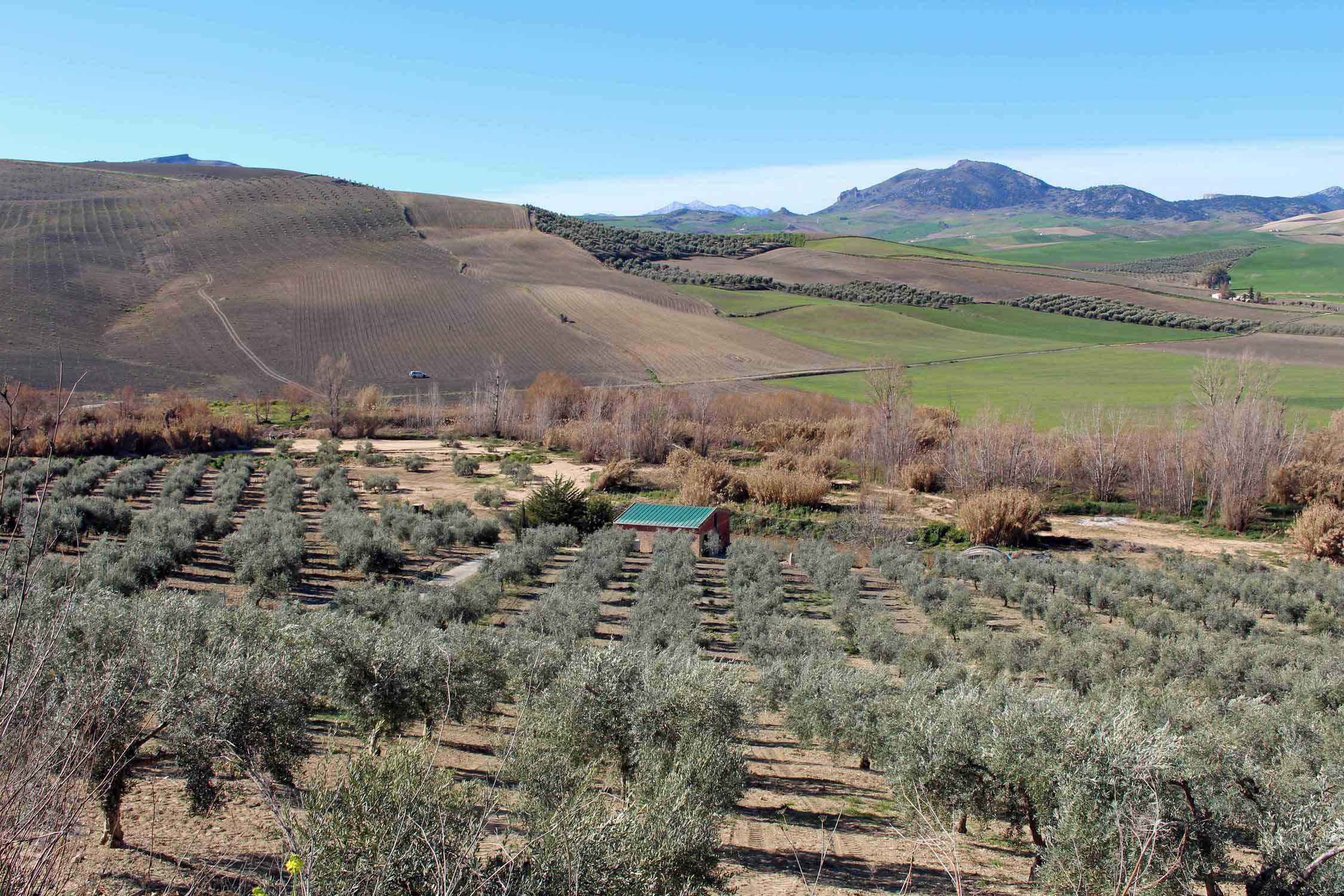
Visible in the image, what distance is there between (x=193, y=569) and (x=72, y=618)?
1095 cm

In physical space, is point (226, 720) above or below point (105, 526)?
above

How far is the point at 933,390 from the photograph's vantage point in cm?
5966

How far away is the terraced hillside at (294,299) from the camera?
60406 mm

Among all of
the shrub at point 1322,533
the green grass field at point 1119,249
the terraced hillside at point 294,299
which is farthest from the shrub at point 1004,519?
the green grass field at point 1119,249

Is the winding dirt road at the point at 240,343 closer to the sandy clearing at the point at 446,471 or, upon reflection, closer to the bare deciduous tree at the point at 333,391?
the bare deciduous tree at the point at 333,391

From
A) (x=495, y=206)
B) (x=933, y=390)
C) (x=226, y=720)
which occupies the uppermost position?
(x=495, y=206)

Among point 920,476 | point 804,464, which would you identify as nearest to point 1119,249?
point 920,476

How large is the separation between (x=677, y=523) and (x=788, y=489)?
7.73 m

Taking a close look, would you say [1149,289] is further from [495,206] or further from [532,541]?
[532,541]

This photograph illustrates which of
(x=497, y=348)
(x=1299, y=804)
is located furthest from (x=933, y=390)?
(x=1299, y=804)

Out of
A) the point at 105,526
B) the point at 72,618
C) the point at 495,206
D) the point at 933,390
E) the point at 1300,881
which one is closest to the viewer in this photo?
the point at 1300,881

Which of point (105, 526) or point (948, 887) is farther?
point (105, 526)

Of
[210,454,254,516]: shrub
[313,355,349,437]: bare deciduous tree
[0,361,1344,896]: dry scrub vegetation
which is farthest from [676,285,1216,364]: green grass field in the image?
[0,361,1344,896]: dry scrub vegetation

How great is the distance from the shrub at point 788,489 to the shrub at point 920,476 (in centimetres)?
410
